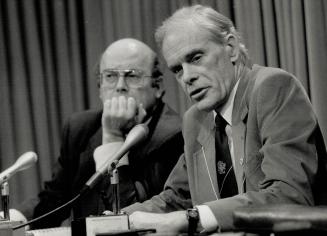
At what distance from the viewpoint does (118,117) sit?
3.11 m

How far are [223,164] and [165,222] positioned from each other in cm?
54

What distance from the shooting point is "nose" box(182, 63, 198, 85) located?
241 cm

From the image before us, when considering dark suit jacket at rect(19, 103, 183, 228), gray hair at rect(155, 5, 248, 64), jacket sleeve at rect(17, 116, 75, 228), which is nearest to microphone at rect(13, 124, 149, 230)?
gray hair at rect(155, 5, 248, 64)

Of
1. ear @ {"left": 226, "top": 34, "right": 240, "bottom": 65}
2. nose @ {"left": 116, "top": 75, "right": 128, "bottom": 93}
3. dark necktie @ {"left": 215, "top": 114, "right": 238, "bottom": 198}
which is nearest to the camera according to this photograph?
dark necktie @ {"left": 215, "top": 114, "right": 238, "bottom": 198}

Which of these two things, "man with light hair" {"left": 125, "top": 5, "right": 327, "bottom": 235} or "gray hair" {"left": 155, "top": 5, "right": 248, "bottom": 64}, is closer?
"man with light hair" {"left": 125, "top": 5, "right": 327, "bottom": 235}

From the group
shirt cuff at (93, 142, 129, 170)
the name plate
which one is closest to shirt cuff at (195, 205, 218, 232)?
the name plate

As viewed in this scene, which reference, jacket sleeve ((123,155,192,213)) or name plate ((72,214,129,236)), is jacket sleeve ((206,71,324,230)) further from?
jacket sleeve ((123,155,192,213))

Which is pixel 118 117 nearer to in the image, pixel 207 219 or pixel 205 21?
pixel 205 21

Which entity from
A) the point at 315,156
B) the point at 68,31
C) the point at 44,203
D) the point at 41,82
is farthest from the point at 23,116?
the point at 315,156

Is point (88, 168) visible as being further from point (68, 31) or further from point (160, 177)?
point (68, 31)

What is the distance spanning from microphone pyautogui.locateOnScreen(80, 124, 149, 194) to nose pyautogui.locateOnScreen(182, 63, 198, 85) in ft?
0.86

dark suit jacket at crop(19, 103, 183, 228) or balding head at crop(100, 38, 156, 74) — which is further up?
balding head at crop(100, 38, 156, 74)

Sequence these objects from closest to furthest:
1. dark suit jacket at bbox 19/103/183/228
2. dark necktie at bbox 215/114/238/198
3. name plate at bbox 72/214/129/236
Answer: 1. name plate at bbox 72/214/129/236
2. dark necktie at bbox 215/114/238/198
3. dark suit jacket at bbox 19/103/183/228

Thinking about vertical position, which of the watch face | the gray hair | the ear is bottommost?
the watch face
